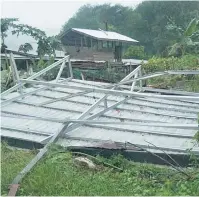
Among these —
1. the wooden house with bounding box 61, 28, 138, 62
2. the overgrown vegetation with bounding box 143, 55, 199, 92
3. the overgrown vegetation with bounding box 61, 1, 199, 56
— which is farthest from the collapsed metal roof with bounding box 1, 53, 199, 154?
the overgrown vegetation with bounding box 61, 1, 199, 56

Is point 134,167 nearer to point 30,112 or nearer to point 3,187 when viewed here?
point 3,187

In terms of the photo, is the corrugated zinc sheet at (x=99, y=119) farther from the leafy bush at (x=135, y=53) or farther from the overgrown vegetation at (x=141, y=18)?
the overgrown vegetation at (x=141, y=18)

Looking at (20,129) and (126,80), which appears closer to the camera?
(20,129)

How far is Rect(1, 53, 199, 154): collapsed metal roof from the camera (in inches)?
172

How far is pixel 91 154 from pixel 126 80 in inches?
106

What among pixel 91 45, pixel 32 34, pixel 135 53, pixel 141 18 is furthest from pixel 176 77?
pixel 141 18

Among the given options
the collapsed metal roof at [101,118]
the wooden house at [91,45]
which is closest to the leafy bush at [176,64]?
the wooden house at [91,45]

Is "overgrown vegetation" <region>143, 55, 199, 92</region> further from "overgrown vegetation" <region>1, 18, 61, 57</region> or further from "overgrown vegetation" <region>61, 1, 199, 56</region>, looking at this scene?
"overgrown vegetation" <region>61, 1, 199, 56</region>

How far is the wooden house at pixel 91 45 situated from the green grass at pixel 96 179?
1720cm

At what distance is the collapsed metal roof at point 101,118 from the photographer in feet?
14.3

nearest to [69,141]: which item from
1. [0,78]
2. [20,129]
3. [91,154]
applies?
[91,154]

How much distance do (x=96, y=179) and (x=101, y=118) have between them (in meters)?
A: 2.00

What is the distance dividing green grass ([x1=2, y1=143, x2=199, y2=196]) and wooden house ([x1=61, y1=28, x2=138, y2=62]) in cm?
1720

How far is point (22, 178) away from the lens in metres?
3.59
